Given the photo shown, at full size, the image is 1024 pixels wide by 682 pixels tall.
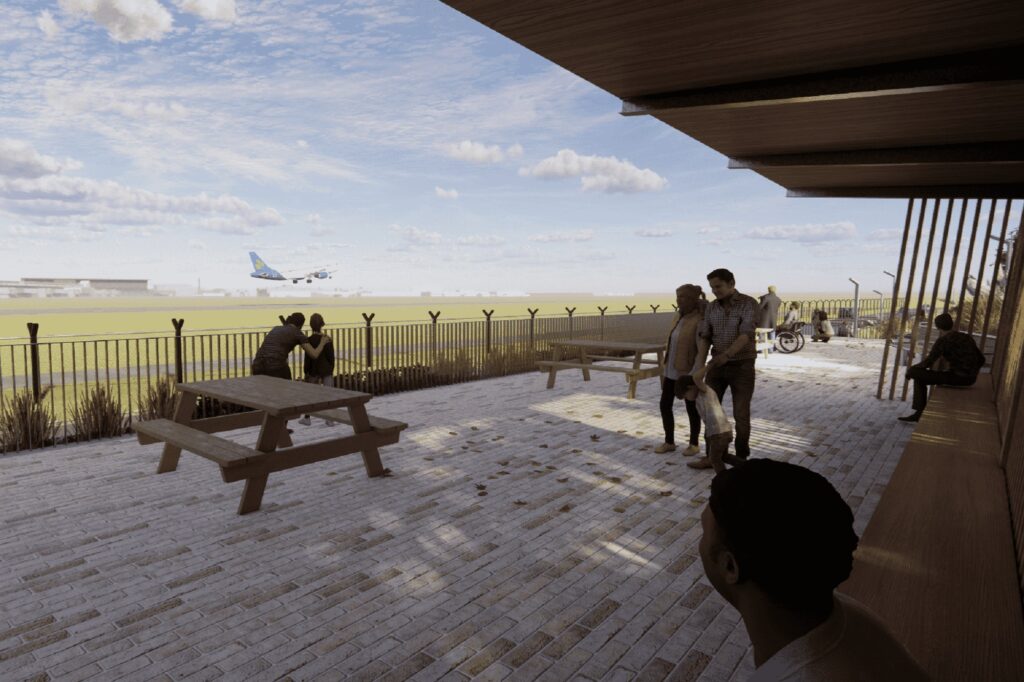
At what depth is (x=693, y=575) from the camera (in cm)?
413

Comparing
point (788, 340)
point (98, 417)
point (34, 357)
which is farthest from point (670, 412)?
point (788, 340)

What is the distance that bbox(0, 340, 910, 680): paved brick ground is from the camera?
10.5 feet

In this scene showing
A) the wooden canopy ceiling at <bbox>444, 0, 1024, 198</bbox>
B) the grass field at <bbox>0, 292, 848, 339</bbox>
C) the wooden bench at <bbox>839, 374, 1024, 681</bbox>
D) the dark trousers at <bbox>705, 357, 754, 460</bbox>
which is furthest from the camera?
the grass field at <bbox>0, 292, 848, 339</bbox>

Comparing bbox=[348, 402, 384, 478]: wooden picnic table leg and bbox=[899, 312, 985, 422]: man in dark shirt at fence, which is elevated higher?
bbox=[899, 312, 985, 422]: man in dark shirt at fence

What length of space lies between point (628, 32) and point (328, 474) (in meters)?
4.91

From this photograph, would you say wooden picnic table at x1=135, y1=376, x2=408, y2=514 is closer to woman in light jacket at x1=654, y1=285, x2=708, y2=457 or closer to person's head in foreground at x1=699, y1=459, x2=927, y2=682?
woman in light jacket at x1=654, y1=285, x2=708, y2=457

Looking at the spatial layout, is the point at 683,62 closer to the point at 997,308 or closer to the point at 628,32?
the point at 628,32

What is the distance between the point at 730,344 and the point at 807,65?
2.71 m

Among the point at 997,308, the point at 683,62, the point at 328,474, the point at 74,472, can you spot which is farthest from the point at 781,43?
the point at 997,308

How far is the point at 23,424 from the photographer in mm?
7398

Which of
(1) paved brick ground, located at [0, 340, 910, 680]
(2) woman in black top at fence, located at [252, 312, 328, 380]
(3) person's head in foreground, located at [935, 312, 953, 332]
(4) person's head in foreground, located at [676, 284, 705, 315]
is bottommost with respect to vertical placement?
(1) paved brick ground, located at [0, 340, 910, 680]

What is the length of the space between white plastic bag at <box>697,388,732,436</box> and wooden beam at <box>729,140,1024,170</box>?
10.3 feet

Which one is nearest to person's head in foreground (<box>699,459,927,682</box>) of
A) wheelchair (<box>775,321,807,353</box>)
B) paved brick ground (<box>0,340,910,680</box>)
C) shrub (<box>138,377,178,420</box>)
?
paved brick ground (<box>0,340,910,680</box>)

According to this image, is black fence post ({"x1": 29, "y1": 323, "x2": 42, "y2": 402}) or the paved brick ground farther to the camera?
black fence post ({"x1": 29, "y1": 323, "x2": 42, "y2": 402})
